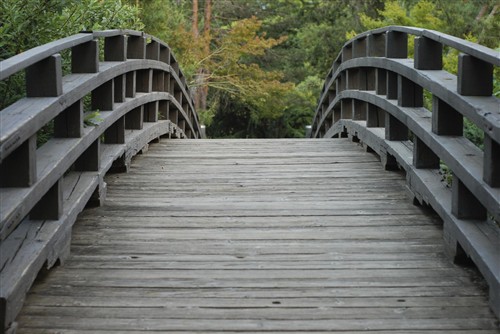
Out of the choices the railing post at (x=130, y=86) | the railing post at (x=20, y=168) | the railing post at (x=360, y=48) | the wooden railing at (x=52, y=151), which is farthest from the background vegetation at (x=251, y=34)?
the railing post at (x=360, y=48)

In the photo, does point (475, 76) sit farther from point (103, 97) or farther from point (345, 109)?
point (345, 109)

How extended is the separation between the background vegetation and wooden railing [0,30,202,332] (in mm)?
395

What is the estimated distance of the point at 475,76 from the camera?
384 cm

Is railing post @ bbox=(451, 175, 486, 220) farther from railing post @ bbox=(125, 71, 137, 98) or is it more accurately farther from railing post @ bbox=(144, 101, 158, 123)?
railing post @ bbox=(144, 101, 158, 123)

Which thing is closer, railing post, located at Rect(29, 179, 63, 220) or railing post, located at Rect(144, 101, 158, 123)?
railing post, located at Rect(29, 179, 63, 220)

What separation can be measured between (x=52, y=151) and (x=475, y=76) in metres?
2.23

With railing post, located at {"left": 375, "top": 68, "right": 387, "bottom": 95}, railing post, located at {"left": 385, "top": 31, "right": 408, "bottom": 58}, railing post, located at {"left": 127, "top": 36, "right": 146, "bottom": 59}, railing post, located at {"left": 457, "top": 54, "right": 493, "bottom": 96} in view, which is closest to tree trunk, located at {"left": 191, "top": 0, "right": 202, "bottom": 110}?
railing post, located at {"left": 127, "top": 36, "right": 146, "bottom": 59}

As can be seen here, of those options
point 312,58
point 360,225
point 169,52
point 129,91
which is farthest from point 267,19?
point 360,225

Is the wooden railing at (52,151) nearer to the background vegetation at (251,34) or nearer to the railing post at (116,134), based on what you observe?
the railing post at (116,134)

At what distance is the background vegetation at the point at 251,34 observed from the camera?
16.5 feet

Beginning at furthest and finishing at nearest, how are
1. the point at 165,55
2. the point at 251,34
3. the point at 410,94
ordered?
the point at 251,34
the point at 165,55
the point at 410,94

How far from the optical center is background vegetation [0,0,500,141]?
5.02 metres

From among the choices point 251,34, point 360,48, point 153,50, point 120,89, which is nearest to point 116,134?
point 120,89

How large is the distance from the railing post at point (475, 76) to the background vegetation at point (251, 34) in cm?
220
